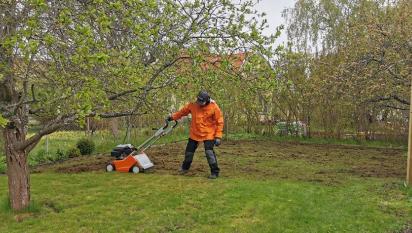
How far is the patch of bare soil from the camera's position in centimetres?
851

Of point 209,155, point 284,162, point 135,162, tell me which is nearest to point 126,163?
point 135,162

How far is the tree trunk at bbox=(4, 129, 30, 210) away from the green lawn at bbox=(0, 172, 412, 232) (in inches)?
8.6

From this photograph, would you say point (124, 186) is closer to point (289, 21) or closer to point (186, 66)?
point (186, 66)

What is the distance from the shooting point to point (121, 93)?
217 inches

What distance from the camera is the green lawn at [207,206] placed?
5184 millimetres

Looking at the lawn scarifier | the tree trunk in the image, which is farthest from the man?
the tree trunk

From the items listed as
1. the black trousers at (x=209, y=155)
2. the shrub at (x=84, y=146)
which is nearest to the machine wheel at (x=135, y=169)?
the black trousers at (x=209, y=155)

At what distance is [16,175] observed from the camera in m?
5.56

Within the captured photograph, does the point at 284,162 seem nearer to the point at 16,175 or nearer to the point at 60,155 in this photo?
the point at 60,155

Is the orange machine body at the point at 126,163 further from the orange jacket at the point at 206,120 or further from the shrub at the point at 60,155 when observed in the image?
the shrub at the point at 60,155

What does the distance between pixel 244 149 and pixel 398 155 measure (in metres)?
4.16

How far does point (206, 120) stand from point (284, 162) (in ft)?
9.29

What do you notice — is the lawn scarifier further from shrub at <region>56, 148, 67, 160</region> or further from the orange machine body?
shrub at <region>56, 148, 67, 160</region>

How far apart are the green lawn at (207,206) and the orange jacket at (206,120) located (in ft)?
2.81
